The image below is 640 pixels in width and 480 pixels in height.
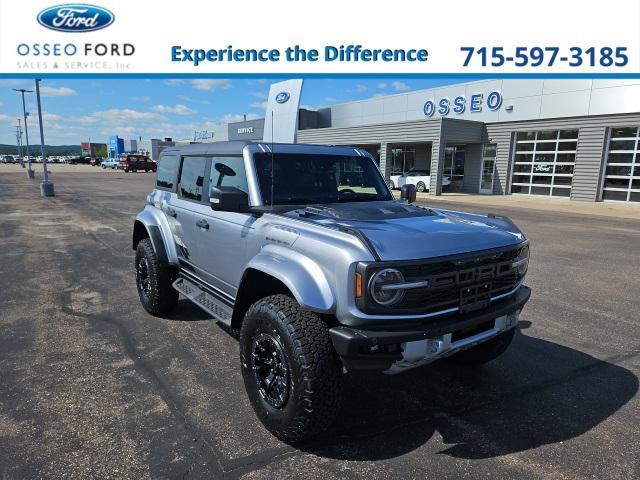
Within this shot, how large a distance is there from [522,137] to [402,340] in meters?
26.5

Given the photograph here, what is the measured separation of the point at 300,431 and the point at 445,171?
28.9 meters

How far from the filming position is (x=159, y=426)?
3012 mm

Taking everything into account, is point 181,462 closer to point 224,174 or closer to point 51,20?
point 224,174

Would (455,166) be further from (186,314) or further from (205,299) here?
(205,299)

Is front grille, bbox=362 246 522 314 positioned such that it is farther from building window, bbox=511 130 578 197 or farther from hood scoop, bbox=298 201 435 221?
building window, bbox=511 130 578 197

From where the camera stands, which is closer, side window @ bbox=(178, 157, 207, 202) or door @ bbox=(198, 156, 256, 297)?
door @ bbox=(198, 156, 256, 297)

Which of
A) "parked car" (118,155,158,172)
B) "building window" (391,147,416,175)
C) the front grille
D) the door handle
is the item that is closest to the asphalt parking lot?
the front grille

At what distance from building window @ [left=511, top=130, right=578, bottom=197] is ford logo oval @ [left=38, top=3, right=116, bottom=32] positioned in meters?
21.6

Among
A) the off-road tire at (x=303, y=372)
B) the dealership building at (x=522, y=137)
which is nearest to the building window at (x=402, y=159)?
the dealership building at (x=522, y=137)

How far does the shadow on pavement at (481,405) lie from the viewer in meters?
2.89

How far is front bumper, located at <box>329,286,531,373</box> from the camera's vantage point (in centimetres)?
251

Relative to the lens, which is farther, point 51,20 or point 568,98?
point 568,98

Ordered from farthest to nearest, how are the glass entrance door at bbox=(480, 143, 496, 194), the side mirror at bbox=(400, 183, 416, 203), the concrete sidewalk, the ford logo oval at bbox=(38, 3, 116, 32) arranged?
the glass entrance door at bbox=(480, 143, 496, 194)
the concrete sidewalk
the ford logo oval at bbox=(38, 3, 116, 32)
the side mirror at bbox=(400, 183, 416, 203)

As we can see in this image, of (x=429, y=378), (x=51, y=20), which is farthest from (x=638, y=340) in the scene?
(x=51, y=20)
